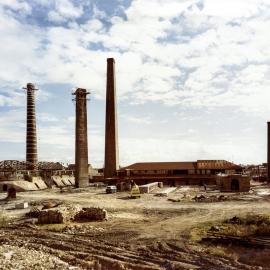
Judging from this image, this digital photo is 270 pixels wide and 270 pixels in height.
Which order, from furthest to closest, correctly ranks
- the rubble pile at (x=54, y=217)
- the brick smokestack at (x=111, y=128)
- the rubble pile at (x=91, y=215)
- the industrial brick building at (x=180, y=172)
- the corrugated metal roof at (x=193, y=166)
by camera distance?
the corrugated metal roof at (x=193, y=166)
the industrial brick building at (x=180, y=172)
the brick smokestack at (x=111, y=128)
the rubble pile at (x=91, y=215)
the rubble pile at (x=54, y=217)

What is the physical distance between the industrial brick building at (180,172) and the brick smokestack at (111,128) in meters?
Answer: 1.95

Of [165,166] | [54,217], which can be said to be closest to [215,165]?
[165,166]

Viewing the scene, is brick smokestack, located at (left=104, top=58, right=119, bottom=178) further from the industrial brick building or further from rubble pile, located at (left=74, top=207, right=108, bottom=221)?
rubble pile, located at (left=74, top=207, right=108, bottom=221)

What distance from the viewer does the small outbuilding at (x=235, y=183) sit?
47.2 meters

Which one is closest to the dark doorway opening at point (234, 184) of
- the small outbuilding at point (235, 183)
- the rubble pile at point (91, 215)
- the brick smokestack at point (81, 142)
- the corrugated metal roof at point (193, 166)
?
the small outbuilding at point (235, 183)

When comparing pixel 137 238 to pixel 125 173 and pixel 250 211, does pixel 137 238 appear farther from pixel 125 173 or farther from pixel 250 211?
pixel 125 173

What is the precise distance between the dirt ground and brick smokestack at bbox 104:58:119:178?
3145 centimetres

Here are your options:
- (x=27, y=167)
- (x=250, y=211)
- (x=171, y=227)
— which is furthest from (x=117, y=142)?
(x=171, y=227)

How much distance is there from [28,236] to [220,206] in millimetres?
18091

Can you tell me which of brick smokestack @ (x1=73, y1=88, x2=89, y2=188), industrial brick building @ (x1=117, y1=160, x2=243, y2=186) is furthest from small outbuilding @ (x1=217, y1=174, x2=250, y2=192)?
brick smokestack @ (x1=73, y1=88, x2=89, y2=188)

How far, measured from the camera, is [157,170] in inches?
2625

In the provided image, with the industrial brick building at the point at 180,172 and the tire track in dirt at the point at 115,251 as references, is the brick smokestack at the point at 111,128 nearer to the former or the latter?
the industrial brick building at the point at 180,172

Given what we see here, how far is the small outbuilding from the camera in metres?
47.2

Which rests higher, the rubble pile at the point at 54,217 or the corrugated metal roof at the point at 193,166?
the corrugated metal roof at the point at 193,166
